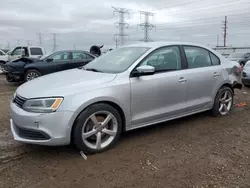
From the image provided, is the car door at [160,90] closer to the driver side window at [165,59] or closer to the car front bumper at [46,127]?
the driver side window at [165,59]

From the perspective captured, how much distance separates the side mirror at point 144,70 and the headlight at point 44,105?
1.21m

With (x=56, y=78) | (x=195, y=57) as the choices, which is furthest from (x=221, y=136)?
(x=56, y=78)

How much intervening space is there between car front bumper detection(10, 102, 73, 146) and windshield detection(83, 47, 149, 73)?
1174 mm

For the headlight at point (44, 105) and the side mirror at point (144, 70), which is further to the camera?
the side mirror at point (144, 70)

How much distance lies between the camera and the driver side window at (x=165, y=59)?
4.06 meters

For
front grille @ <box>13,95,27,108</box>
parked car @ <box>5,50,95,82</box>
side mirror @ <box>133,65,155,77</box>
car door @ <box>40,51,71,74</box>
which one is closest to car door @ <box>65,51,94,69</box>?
parked car @ <box>5,50,95,82</box>

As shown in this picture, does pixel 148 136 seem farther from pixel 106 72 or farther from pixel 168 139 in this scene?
pixel 106 72

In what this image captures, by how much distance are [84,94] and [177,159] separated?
150 centimetres

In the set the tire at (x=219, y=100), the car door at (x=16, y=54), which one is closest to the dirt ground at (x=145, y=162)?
the tire at (x=219, y=100)

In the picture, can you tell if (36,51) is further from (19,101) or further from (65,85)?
(65,85)

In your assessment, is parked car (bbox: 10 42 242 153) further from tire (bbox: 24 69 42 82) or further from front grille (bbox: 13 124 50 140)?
tire (bbox: 24 69 42 82)

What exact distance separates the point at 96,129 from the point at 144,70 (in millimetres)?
1084

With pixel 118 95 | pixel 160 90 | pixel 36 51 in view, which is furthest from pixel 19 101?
pixel 36 51

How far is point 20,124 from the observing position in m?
3.21
